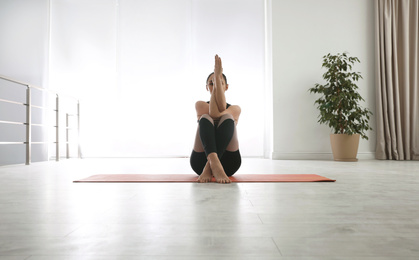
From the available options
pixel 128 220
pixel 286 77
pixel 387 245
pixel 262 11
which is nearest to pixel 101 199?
pixel 128 220

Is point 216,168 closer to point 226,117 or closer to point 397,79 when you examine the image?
point 226,117

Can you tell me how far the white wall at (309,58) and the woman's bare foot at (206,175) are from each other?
292 centimetres

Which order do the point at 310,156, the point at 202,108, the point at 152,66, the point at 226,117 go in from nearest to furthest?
the point at 226,117 < the point at 202,108 < the point at 310,156 < the point at 152,66

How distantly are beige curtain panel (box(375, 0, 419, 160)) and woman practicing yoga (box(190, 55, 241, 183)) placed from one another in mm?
3184

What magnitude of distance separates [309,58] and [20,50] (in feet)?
14.8

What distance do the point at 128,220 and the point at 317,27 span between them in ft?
15.0

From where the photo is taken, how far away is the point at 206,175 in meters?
1.91

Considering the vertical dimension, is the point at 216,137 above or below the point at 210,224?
above

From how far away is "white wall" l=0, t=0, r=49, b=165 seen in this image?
5285 mm

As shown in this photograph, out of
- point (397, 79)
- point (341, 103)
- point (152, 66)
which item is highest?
point (152, 66)

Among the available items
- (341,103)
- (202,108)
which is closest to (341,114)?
(341,103)

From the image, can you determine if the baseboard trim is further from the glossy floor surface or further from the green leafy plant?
the glossy floor surface

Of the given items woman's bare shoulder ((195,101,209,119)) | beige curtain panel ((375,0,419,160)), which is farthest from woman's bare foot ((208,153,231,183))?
beige curtain panel ((375,0,419,160))

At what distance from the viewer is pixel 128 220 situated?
930 mm
